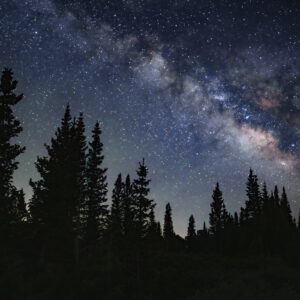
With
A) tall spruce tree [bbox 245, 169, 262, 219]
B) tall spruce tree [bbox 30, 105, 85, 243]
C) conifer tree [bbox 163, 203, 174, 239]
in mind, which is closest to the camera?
tall spruce tree [bbox 30, 105, 85, 243]

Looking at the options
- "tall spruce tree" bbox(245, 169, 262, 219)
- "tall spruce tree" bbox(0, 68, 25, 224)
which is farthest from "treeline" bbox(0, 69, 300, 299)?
"tall spruce tree" bbox(245, 169, 262, 219)

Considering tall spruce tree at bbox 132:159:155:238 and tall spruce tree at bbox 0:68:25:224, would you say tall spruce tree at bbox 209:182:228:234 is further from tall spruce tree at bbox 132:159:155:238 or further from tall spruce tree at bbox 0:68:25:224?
tall spruce tree at bbox 0:68:25:224

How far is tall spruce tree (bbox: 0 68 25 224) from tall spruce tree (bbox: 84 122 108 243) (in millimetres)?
11818

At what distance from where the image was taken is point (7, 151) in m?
20.5

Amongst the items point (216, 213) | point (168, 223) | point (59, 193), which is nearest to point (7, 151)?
point (59, 193)

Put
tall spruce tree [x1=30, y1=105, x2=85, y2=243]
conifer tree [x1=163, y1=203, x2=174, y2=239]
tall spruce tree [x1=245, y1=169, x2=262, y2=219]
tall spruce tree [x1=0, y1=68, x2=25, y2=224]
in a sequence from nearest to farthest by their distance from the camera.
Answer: tall spruce tree [x1=0, y1=68, x2=25, y2=224], tall spruce tree [x1=30, y1=105, x2=85, y2=243], tall spruce tree [x1=245, y1=169, x2=262, y2=219], conifer tree [x1=163, y1=203, x2=174, y2=239]

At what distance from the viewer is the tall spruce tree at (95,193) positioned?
33406 mm

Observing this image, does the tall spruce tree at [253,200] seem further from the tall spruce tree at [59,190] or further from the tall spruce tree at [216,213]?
the tall spruce tree at [59,190]

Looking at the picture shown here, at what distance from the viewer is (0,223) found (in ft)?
64.6

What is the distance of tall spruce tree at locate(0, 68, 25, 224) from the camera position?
66.3 feet

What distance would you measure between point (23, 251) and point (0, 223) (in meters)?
7.11

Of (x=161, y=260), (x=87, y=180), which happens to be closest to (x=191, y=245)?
(x=161, y=260)

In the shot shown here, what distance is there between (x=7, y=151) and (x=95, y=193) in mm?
15162

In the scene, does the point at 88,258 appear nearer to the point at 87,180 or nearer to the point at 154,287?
the point at 154,287
